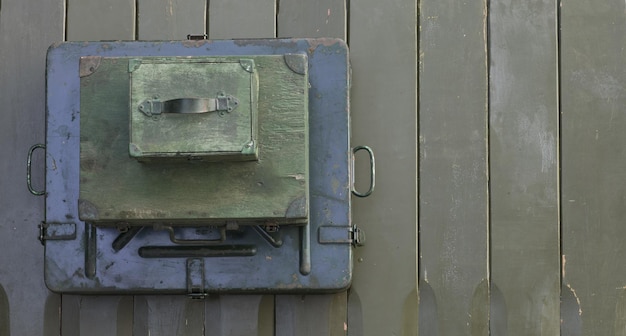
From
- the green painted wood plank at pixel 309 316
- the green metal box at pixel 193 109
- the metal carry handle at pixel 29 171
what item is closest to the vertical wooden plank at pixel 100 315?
the metal carry handle at pixel 29 171

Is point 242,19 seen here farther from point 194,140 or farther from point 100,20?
point 194,140

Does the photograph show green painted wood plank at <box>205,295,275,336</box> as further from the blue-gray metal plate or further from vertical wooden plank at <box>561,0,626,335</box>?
vertical wooden plank at <box>561,0,626,335</box>

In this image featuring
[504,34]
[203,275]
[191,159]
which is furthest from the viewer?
[504,34]

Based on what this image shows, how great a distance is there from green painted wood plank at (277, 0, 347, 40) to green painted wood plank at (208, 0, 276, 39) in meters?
0.03

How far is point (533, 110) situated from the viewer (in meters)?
3.12

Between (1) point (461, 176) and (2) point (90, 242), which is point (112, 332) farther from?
(1) point (461, 176)

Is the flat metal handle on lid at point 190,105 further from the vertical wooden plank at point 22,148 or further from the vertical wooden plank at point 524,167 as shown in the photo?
the vertical wooden plank at point 524,167

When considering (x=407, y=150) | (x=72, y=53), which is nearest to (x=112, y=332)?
(x=72, y=53)

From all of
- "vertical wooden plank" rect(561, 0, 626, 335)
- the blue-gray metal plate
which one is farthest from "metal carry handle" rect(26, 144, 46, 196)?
"vertical wooden plank" rect(561, 0, 626, 335)

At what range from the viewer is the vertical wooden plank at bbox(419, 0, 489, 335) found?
10.0 ft

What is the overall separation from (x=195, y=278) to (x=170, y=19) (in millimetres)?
816

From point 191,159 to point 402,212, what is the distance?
0.71 meters

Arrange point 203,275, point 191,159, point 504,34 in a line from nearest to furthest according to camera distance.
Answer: point 191,159
point 203,275
point 504,34

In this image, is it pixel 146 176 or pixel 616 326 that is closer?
pixel 146 176
